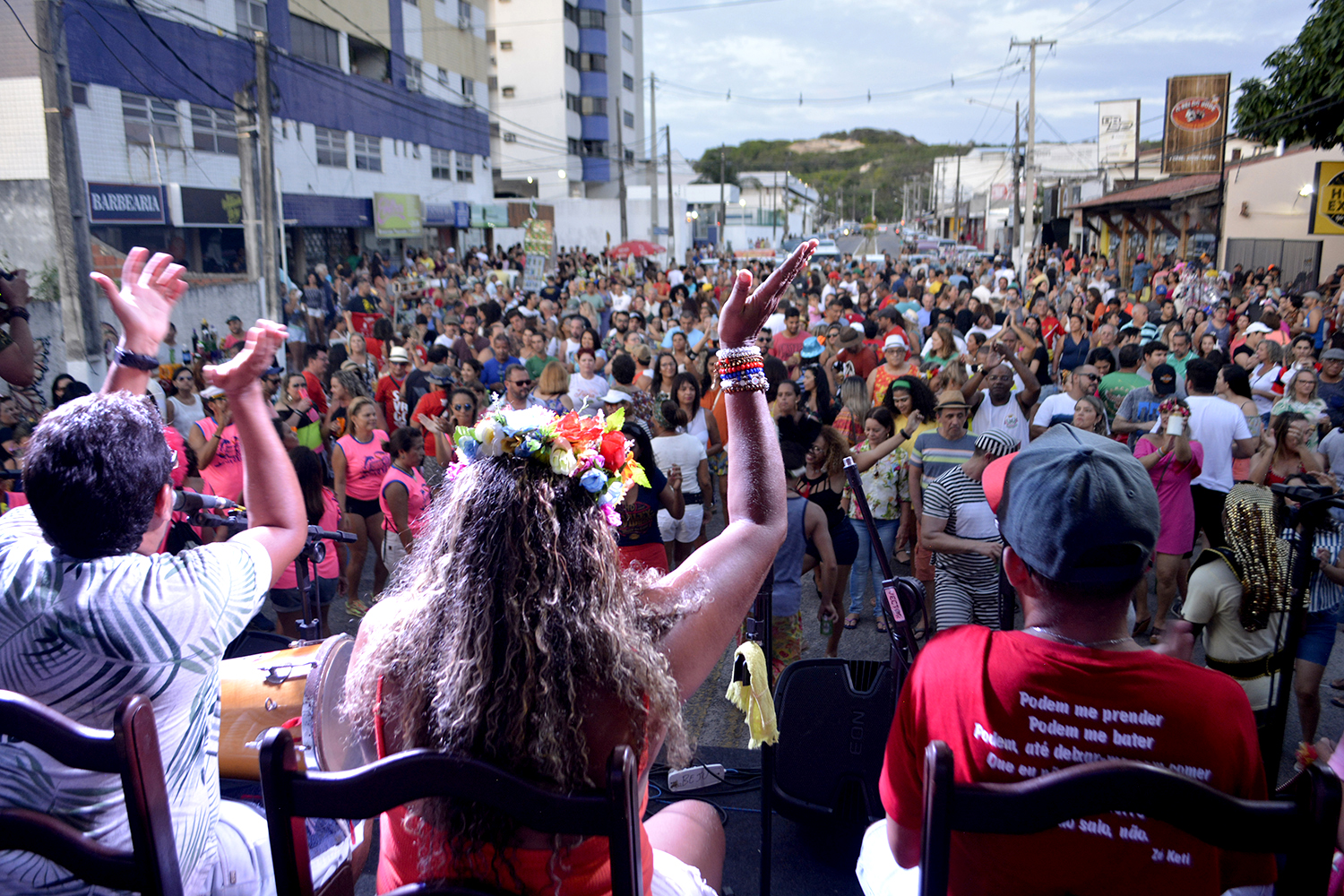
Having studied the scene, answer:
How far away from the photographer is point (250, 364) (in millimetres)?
1948

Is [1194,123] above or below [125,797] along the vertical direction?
above

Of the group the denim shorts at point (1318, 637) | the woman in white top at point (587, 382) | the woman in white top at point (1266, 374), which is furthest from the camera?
the woman in white top at point (587, 382)

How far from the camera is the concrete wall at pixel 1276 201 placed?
18.4 meters

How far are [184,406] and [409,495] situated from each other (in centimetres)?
258

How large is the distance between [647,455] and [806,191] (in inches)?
4308

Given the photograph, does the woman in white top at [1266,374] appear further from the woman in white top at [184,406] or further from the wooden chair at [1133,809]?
the woman in white top at [184,406]

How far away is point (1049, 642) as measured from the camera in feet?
4.93

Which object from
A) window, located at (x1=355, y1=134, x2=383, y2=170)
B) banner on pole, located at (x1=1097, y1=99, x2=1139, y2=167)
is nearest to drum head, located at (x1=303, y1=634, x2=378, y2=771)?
window, located at (x1=355, y1=134, x2=383, y2=170)

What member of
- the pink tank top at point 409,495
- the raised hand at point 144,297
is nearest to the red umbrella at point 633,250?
the pink tank top at point 409,495

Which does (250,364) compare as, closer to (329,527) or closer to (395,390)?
(329,527)

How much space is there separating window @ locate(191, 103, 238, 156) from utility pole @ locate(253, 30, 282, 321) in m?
9.03

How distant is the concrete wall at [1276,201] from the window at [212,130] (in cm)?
2354

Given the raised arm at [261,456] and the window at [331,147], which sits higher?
the window at [331,147]

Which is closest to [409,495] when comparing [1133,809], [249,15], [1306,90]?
[1133,809]
